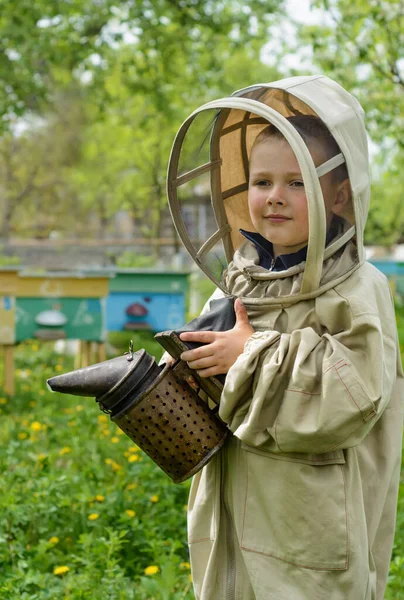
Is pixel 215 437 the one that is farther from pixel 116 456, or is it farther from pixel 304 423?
pixel 116 456

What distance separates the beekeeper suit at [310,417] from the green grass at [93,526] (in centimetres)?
87

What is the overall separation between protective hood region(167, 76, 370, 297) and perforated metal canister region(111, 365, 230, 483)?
0.35 m

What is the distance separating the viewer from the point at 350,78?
368 inches

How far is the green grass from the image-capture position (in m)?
2.60

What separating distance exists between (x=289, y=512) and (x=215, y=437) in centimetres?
27

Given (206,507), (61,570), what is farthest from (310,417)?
(61,570)

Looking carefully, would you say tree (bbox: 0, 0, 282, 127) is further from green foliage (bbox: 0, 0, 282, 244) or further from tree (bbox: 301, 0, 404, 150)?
tree (bbox: 301, 0, 404, 150)

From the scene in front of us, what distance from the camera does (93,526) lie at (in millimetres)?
3211

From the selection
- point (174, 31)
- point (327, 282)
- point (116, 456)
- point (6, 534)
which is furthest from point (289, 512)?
point (174, 31)

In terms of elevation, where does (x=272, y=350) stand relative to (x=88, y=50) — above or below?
below

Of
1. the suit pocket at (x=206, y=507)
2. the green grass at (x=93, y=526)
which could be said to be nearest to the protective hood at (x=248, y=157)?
the suit pocket at (x=206, y=507)

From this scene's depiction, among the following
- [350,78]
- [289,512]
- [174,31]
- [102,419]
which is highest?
[174,31]

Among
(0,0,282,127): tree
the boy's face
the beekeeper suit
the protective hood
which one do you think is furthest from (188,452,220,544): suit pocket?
(0,0,282,127): tree

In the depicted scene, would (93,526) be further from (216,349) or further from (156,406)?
(216,349)
